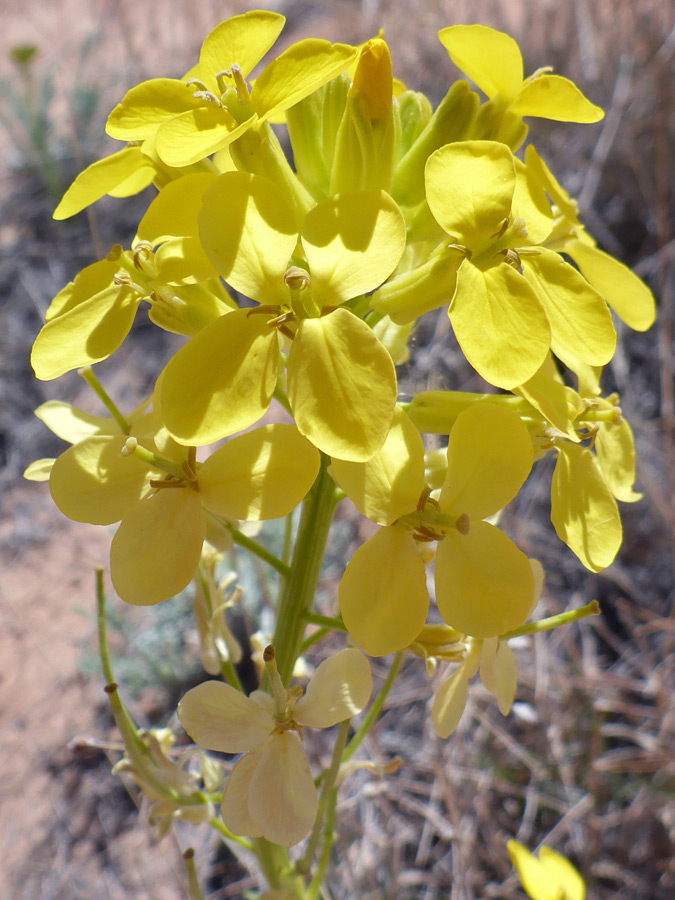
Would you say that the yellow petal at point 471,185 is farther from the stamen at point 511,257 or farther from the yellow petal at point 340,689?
the yellow petal at point 340,689

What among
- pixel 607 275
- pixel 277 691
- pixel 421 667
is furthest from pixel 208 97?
pixel 421 667

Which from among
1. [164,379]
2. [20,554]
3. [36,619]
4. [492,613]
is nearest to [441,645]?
[492,613]

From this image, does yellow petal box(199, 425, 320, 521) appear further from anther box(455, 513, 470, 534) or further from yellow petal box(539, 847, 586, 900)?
yellow petal box(539, 847, 586, 900)

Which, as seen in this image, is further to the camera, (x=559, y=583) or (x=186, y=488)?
(x=559, y=583)

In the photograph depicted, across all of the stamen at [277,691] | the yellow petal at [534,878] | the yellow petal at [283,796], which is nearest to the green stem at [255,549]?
the stamen at [277,691]

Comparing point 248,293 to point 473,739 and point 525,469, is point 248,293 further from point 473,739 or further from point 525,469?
point 473,739

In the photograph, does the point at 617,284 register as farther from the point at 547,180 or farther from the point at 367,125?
the point at 367,125

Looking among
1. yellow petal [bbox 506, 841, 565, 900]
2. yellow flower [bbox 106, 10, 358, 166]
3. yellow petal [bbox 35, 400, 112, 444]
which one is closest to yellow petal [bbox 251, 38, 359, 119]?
yellow flower [bbox 106, 10, 358, 166]
